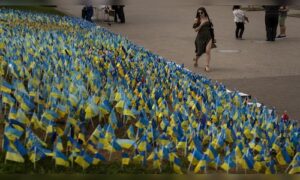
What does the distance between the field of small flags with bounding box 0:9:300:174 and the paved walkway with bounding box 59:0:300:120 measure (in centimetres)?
93

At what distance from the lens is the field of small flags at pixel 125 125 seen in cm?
416

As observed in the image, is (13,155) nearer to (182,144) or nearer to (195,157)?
(195,157)

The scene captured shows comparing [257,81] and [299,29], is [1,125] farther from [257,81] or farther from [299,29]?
[299,29]

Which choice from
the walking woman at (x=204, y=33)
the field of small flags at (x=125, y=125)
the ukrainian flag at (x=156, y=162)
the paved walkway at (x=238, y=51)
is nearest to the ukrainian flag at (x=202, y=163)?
the field of small flags at (x=125, y=125)

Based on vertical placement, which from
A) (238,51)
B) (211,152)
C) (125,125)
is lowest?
(238,51)

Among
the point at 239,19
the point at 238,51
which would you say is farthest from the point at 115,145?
the point at 239,19

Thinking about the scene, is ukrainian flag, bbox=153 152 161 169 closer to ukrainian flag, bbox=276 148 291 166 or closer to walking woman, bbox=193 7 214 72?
ukrainian flag, bbox=276 148 291 166

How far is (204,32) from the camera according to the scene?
14.8 m

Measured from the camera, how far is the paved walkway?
36.8ft

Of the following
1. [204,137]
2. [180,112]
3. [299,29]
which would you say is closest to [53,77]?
[180,112]

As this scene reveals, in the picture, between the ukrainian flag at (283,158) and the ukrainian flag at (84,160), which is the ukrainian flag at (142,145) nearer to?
the ukrainian flag at (84,160)

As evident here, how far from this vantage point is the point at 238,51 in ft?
64.8

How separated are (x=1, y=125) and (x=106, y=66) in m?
3.06

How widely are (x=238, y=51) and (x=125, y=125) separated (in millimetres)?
14592
